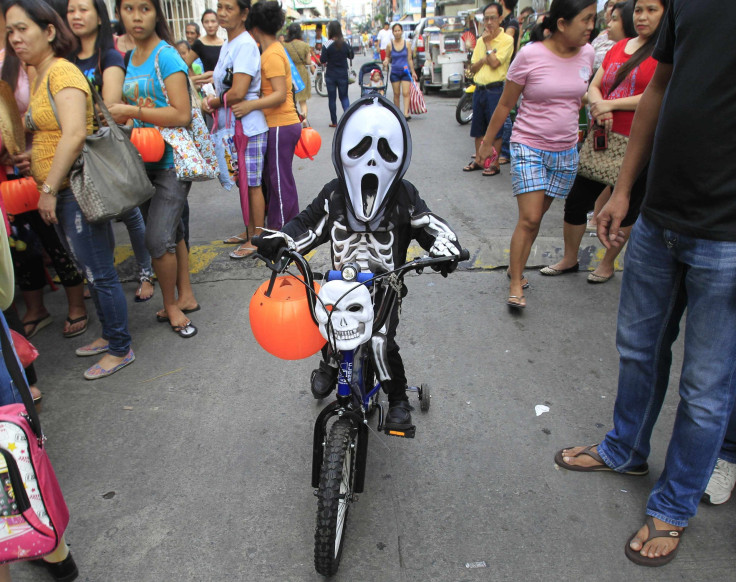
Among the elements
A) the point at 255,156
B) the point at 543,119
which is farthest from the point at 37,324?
the point at 543,119

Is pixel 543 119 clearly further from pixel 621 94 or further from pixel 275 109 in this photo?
pixel 275 109

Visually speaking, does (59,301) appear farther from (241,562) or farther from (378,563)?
(378,563)

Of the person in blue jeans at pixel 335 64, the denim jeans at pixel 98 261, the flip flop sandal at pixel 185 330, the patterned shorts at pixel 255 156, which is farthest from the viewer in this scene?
the person in blue jeans at pixel 335 64

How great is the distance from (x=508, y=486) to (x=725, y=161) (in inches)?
63.1

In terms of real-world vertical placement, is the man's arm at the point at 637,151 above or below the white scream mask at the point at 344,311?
above

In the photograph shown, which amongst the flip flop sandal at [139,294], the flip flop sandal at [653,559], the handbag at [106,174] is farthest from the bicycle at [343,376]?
the flip flop sandal at [139,294]

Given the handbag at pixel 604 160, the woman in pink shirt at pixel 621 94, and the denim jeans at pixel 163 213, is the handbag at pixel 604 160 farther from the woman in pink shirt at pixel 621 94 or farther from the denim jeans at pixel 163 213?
the denim jeans at pixel 163 213

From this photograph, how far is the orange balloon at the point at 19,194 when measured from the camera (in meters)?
3.43

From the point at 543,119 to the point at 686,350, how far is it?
227 cm

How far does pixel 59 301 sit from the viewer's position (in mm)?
4699

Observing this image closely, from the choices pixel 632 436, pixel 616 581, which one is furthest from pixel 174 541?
pixel 632 436

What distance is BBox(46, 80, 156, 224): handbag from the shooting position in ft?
10.6

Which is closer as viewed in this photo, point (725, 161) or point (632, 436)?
point (725, 161)

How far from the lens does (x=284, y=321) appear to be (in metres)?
2.16
